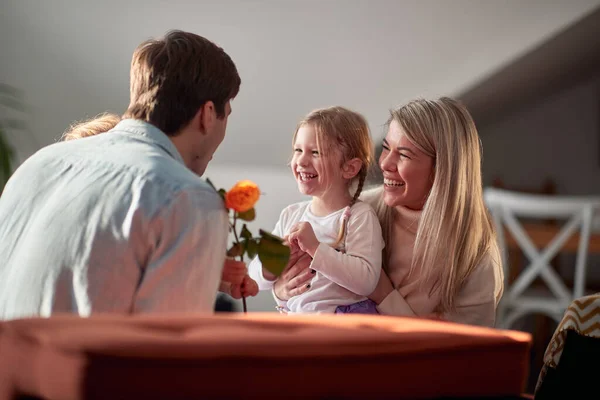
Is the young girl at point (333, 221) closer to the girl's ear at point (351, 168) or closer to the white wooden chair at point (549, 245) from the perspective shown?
the girl's ear at point (351, 168)

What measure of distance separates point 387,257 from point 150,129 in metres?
0.74

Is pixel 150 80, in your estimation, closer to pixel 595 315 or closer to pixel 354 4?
pixel 595 315

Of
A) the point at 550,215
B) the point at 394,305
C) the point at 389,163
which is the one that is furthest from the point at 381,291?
the point at 550,215

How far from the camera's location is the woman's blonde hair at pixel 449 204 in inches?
68.1

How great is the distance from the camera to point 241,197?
1386 millimetres

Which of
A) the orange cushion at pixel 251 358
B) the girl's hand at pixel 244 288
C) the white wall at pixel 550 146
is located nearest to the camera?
the orange cushion at pixel 251 358

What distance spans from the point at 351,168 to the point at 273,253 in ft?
1.75

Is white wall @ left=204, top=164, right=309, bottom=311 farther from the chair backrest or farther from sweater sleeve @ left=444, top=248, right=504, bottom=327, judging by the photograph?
sweater sleeve @ left=444, top=248, right=504, bottom=327

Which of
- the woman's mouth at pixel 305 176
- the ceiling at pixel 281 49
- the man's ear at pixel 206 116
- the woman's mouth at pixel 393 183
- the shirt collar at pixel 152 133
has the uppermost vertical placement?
the ceiling at pixel 281 49

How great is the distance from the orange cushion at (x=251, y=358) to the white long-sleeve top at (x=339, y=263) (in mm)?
902

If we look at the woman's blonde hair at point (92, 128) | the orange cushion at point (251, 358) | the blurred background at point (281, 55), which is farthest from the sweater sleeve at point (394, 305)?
the blurred background at point (281, 55)

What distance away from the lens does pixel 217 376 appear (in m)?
0.68

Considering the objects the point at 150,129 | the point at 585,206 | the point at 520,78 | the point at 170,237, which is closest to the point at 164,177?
the point at 170,237

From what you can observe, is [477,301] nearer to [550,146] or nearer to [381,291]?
[381,291]
